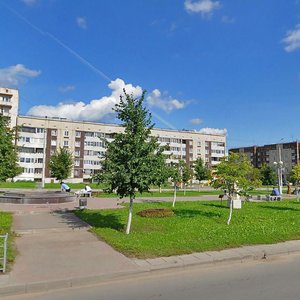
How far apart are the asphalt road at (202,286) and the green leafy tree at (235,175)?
21.4ft

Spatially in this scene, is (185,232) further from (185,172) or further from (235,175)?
(185,172)

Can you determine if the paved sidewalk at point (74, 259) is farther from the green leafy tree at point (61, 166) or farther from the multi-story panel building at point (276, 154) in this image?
the multi-story panel building at point (276, 154)

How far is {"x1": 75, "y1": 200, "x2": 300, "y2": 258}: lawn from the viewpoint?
9656 mm

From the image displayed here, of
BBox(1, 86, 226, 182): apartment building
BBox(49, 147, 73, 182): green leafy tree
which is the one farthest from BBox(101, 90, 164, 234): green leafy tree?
BBox(1, 86, 226, 182): apartment building

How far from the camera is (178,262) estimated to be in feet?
27.1

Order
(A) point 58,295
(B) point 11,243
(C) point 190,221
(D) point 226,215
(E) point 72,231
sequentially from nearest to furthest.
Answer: (A) point 58,295 < (B) point 11,243 < (E) point 72,231 < (C) point 190,221 < (D) point 226,215

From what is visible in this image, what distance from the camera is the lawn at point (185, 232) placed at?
9.66m

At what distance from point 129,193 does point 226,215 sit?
751cm

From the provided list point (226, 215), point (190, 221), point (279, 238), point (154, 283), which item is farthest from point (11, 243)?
point (226, 215)

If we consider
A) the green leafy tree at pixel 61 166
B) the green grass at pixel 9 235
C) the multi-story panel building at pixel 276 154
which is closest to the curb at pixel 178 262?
the green grass at pixel 9 235

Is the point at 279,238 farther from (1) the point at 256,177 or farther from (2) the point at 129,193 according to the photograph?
(2) the point at 129,193

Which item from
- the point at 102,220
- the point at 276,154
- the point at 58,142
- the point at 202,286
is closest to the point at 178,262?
the point at 202,286

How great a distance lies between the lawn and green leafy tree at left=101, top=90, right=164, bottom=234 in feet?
4.25

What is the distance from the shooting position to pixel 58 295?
20.5 ft
